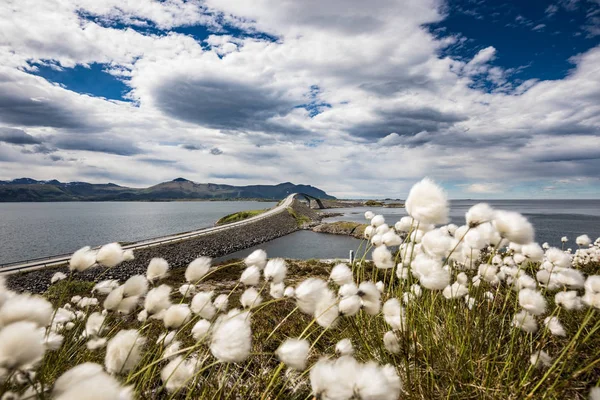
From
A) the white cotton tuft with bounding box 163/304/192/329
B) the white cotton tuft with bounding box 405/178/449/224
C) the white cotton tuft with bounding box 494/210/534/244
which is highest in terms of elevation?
the white cotton tuft with bounding box 405/178/449/224

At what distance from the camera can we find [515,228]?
2.05 m

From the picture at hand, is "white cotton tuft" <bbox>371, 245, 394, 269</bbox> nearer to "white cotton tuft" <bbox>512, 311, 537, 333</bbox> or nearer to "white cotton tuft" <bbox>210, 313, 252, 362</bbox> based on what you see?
"white cotton tuft" <bbox>512, 311, 537, 333</bbox>

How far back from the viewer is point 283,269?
2.49 meters

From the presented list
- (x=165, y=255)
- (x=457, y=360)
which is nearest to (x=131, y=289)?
(x=457, y=360)

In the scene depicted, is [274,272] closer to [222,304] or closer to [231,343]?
[222,304]

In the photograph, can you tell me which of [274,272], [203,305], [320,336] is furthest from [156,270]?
[320,336]

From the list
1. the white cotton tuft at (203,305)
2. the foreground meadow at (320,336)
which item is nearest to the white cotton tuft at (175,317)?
the foreground meadow at (320,336)

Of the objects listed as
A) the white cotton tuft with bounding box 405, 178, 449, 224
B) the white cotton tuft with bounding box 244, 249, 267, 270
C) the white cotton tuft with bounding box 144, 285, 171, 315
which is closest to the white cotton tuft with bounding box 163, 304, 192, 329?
the white cotton tuft with bounding box 144, 285, 171, 315

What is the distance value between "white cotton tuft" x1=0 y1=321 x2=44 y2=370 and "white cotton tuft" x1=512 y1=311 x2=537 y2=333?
3338mm

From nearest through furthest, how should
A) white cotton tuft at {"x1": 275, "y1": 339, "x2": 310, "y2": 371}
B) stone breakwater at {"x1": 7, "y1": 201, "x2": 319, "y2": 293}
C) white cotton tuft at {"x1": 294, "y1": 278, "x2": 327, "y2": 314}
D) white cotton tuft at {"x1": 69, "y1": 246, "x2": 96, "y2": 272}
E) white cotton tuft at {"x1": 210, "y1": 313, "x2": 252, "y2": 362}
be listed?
white cotton tuft at {"x1": 210, "y1": 313, "x2": 252, "y2": 362} < white cotton tuft at {"x1": 275, "y1": 339, "x2": 310, "y2": 371} < white cotton tuft at {"x1": 294, "y1": 278, "x2": 327, "y2": 314} < white cotton tuft at {"x1": 69, "y1": 246, "x2": 96, "y2": 272} < stone breakwater at {"x1": 7, "y1": 201, "x2": 319, "y2": 293}

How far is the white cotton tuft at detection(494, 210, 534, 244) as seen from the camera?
204cm

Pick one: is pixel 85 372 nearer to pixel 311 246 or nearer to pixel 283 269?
pixel 283 269

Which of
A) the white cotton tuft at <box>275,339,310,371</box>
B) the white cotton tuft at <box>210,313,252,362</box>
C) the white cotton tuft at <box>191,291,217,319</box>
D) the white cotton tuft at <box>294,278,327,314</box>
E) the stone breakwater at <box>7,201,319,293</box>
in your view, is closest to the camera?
the white cotton tuft at <box>210,313,252,362</box>

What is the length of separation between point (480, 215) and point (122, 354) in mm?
2570
